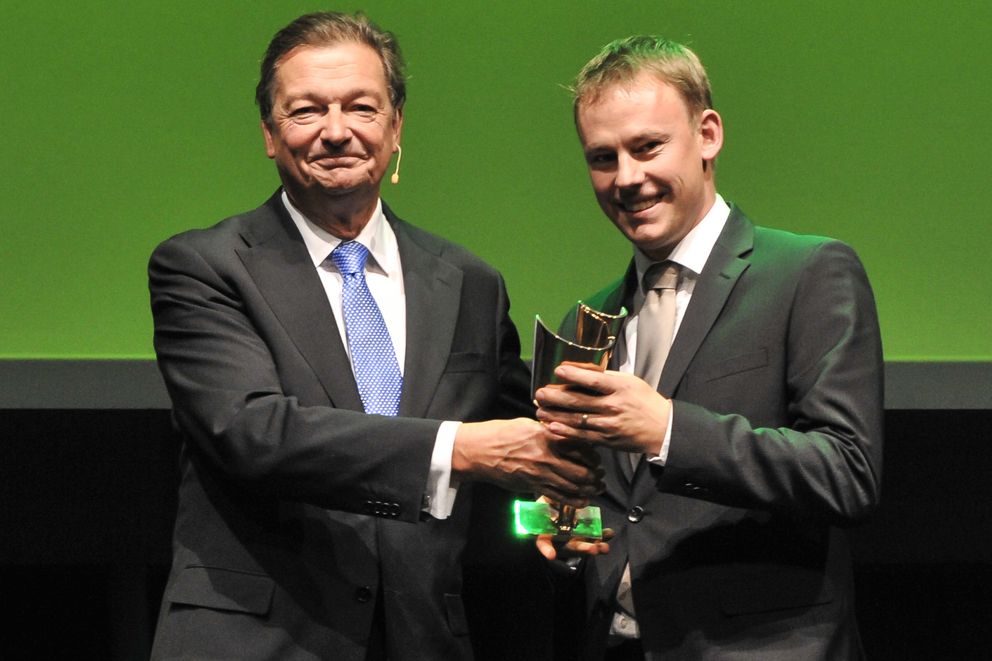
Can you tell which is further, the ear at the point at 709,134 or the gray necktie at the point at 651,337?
the ear at the point at 709,134

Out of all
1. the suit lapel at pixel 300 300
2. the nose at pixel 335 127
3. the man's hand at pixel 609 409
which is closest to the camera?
the man's hand at pixel 609 409

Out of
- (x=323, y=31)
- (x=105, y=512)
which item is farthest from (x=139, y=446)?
(x=323, y=31)

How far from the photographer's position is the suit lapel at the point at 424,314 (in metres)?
2.36

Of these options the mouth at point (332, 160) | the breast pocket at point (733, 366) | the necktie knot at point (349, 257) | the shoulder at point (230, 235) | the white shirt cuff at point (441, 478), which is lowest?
the white shirt cuff at point (441, 478)

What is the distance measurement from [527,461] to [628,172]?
529 millimetres

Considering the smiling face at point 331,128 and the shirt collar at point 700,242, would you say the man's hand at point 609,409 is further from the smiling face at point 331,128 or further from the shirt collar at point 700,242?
the smiling face at point 331,128

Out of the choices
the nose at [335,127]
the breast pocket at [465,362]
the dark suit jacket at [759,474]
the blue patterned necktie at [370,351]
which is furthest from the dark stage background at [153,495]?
the nose at [335,127]

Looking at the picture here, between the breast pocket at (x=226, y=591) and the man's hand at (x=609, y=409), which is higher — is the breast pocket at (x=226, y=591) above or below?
below

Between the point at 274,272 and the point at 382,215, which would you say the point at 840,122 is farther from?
the point at 274,272

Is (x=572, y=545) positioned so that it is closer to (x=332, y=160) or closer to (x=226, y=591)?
(x=226, y=591)

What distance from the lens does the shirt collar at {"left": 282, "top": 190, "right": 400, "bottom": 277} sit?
8.09ft

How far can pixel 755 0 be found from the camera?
11.4ft

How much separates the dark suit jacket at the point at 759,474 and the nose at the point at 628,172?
189 mm

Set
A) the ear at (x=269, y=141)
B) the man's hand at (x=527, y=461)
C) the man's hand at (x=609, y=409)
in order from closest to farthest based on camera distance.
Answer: the man's hand at (x=609, y=409) < the man's hand at (x=527, y=461) < the ear at (x=269, y=141)
